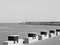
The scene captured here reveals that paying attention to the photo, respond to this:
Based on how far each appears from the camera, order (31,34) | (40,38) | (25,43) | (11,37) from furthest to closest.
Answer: (40,38), (31,34), (25,43), (11,37)

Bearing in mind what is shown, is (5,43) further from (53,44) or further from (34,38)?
(34,38)

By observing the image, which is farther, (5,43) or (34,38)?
(34,38)

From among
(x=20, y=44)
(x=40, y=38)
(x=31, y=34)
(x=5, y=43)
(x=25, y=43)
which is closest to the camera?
(x=5, y=43)

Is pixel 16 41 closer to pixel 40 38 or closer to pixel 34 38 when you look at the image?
pixel 34 38

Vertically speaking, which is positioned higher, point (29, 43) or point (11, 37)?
point (11, 37)

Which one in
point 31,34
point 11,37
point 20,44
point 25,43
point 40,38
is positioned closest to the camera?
point 11,37

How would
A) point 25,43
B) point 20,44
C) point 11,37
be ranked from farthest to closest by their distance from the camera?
1. point 25,43
2. point 20,44
3. point 11,37

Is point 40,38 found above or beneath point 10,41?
beneath

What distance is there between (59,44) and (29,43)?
113 inches

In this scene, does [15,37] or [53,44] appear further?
[53,44]

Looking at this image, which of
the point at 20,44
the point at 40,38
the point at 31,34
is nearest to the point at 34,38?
the point at 31,34

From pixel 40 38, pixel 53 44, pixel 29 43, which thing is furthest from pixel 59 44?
pixel 40 38

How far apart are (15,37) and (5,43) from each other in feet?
4.51

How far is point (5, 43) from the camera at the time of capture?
45.2ft
